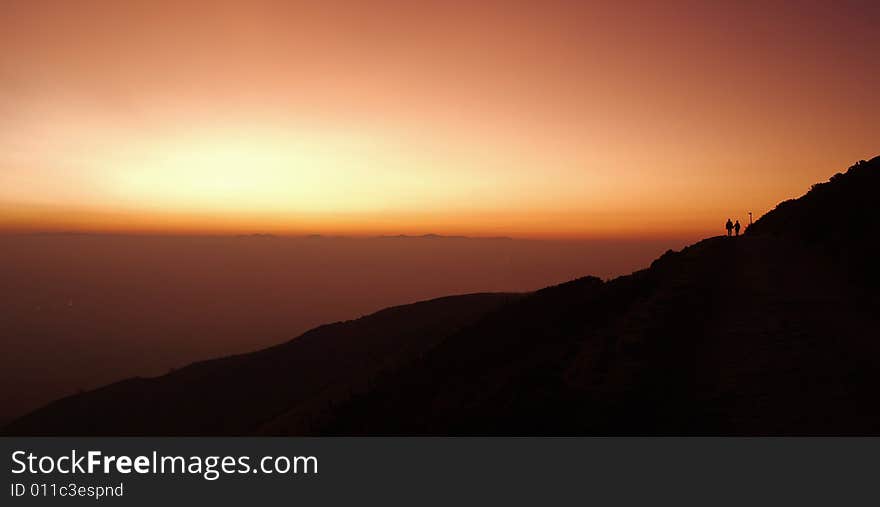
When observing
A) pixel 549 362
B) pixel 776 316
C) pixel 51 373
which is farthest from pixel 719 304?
pixel 51 373

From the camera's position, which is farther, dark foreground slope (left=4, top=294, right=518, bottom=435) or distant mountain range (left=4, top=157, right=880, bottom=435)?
dark foreground slope (left=4, top=294, right=518, bottom=435)

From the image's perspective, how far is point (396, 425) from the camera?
14.4 m

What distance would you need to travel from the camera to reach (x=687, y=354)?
430 inches

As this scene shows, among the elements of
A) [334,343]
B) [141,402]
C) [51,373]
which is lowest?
[51,373]

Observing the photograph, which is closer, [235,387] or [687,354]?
[687,354]

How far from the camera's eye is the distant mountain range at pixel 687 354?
840cm

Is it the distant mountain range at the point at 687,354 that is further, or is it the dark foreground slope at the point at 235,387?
the dark foreground slope at the point at 235,387

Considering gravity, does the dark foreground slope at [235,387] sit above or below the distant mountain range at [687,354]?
below

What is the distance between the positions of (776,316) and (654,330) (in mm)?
3616

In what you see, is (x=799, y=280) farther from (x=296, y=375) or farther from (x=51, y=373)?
(x=51, y=373)

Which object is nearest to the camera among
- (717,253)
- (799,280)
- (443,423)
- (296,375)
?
(443,423)

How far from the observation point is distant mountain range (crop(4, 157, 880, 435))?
27.6 feet

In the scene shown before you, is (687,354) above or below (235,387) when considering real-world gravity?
above

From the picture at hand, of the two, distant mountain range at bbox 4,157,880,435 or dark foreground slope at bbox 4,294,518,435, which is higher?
distant mountain range at bbox 4,157,880,435
